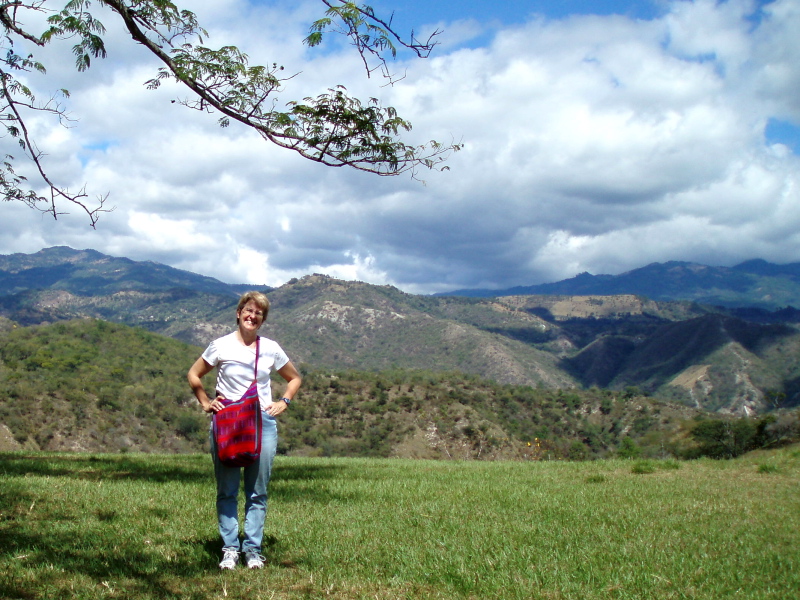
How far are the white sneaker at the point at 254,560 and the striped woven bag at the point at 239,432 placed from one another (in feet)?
2.25

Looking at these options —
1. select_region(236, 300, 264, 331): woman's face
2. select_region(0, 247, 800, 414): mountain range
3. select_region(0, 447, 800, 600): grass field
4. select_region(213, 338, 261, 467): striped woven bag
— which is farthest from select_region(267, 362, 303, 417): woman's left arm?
select_region(0, 247, 800, 414): mountain range

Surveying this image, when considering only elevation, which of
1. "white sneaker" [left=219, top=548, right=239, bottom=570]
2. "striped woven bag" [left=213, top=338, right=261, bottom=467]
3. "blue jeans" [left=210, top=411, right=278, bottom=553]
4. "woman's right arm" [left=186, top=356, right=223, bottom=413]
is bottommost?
"white sneaker" [left=219, top=548, right=239, bottom=570]

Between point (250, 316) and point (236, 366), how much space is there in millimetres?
393

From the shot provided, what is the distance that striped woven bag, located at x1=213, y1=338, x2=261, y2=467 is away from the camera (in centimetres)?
431

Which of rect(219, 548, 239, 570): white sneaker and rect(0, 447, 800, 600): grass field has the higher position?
rect(219, 548, 239, 570): white sneaker

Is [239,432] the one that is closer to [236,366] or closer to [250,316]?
[236,366]

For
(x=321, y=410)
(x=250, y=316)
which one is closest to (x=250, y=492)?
(x=250, y=316)

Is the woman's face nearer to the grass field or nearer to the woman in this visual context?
the woman

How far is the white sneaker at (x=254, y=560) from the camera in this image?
439cm

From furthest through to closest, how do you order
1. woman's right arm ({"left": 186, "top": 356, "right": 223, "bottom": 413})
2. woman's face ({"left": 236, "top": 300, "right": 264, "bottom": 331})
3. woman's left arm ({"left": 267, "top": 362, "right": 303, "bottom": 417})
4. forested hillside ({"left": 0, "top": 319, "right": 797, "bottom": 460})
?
forested hillside ({"left": 0, "top": 319, "right": 797, "bottom": 460}) → woman's left arm ({"left": 267, "top": 362, "right": 303, "bottom": 417}) → woman's face ({"left": 236, "top": 300, "right": 264, "bottom": 331}) → woman's right arm ({"left": 186, "top": 356, "right": 223, "bottom": 413})

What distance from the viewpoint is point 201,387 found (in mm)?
4504

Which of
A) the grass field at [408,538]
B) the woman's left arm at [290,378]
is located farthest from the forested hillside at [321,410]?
the woman's left arm at [290,378]

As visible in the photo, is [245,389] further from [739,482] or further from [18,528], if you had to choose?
[739,482]

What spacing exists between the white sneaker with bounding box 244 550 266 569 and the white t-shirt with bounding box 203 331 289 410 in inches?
42.3
